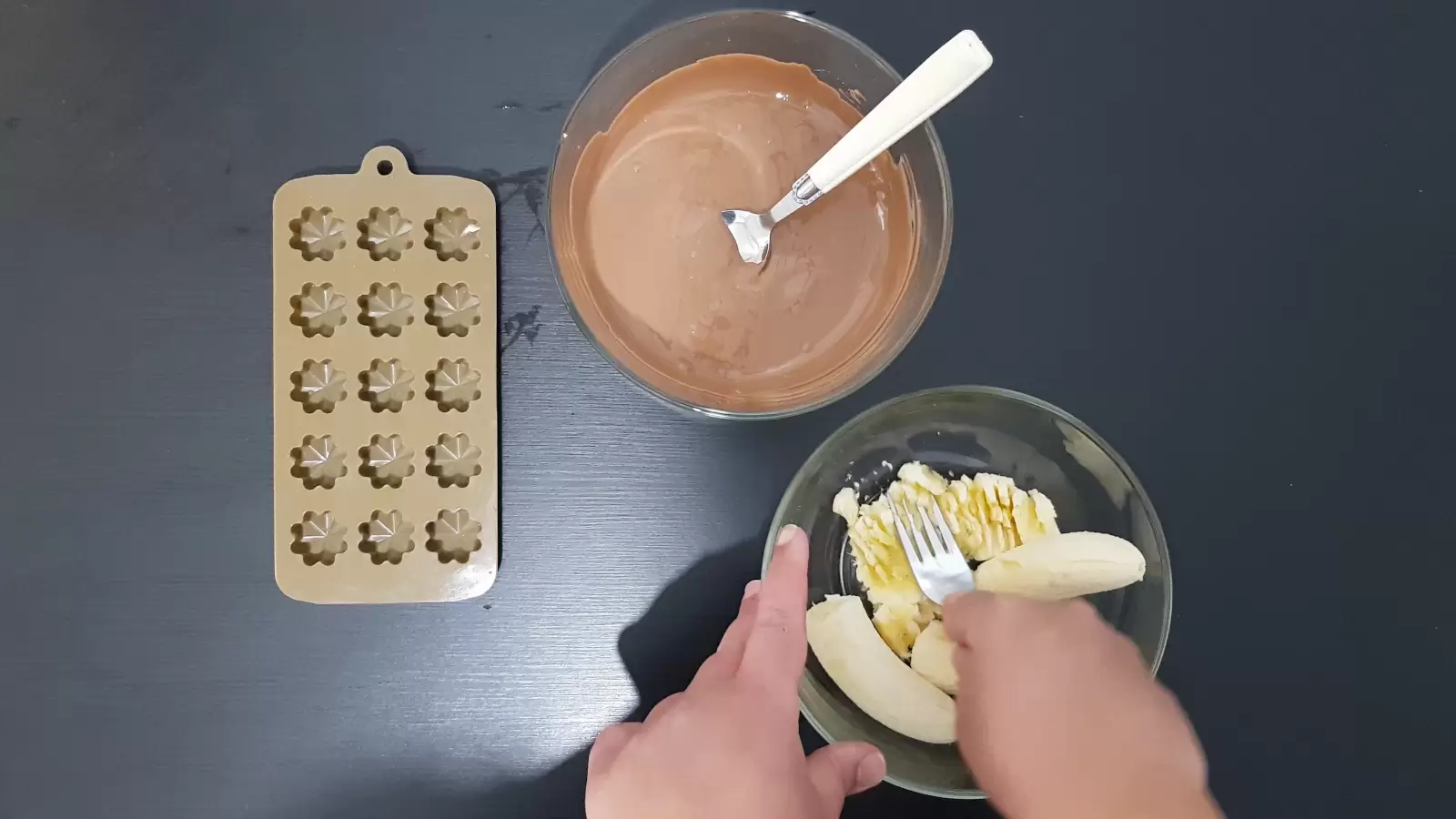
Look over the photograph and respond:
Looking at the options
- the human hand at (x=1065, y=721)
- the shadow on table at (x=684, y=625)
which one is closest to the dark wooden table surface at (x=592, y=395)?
the shadow on table at (x=684, y=625)

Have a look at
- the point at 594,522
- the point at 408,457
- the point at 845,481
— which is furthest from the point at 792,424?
the point at 408,457

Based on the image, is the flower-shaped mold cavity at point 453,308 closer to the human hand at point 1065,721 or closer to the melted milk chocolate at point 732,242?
the melted milk chocolate at point 732,242

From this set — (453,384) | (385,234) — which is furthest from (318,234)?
(453,384)

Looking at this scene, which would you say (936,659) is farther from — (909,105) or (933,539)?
(909,105)

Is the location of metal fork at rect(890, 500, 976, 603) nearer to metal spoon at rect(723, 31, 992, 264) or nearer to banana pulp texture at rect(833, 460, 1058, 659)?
banana pulp texture at rect(833, 460, 1058, 659)

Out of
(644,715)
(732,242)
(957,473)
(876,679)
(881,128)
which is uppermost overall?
(881,128)

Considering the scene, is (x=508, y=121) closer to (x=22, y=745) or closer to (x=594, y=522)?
(x=594, y=522)
